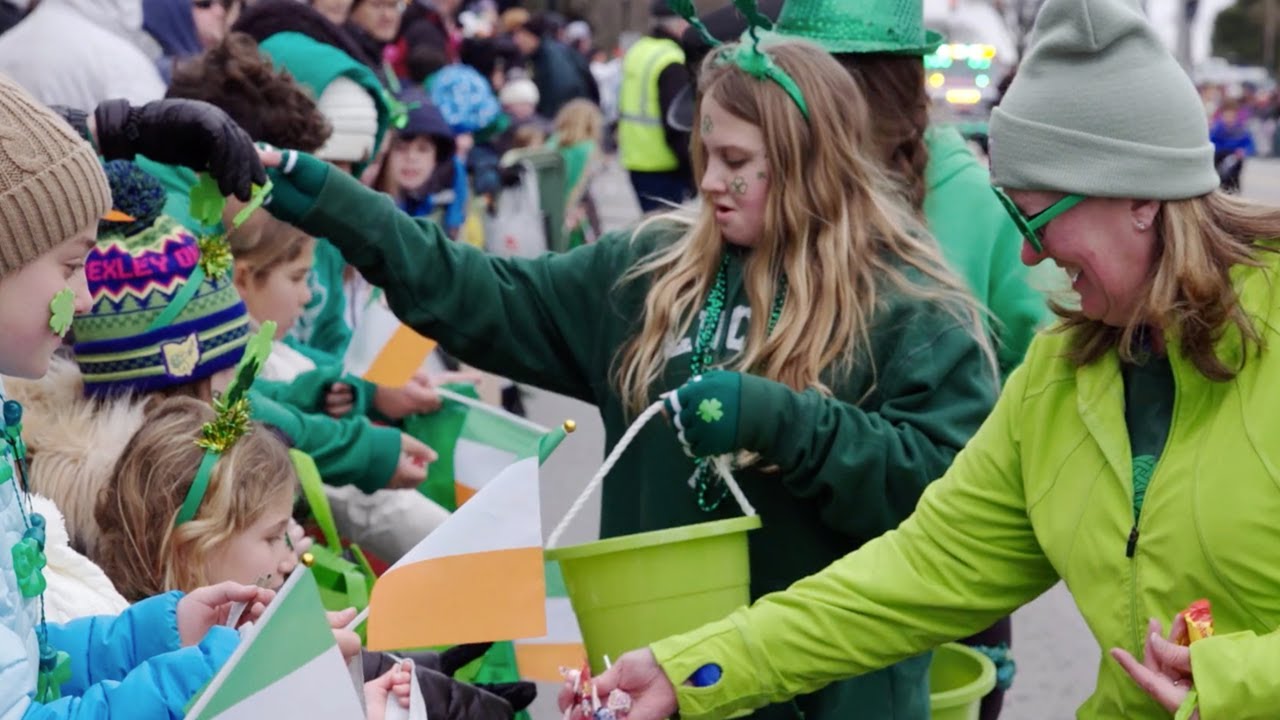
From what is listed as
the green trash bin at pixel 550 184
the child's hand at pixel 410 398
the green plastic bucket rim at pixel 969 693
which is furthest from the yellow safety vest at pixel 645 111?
the green plastic bucket rim at pixel 969 693

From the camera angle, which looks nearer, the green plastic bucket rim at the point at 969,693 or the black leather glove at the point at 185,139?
the black leather glove at the point at 185,139

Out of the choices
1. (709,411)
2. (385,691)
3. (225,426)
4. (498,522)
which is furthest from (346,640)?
(225,426)

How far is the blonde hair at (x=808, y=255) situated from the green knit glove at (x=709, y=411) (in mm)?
272

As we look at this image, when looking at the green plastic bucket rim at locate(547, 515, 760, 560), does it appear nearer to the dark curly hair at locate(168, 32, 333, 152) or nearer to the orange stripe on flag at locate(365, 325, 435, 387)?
the orange stripe on flag at locate(365, 325, 435, 387)

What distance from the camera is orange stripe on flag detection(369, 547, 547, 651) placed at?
2574 mm

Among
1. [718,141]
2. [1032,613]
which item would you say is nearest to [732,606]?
[718,141]

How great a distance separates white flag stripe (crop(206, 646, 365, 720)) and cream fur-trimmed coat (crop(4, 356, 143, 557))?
139 cm

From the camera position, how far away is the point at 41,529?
2523mm

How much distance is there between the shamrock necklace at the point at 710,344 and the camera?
345 cm

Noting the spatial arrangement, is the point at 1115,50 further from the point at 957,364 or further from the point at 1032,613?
the point at 1032,613

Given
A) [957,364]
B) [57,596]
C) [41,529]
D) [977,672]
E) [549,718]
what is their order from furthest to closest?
[549,718] < [977,672] < [957,364] < [57,596] < [41,529]

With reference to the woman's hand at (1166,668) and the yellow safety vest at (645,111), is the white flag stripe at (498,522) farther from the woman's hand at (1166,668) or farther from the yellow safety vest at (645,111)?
the yellow safety vest at (645,111)

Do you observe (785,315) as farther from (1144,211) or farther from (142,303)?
(142,303)

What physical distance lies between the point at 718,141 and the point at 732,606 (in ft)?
3.15
